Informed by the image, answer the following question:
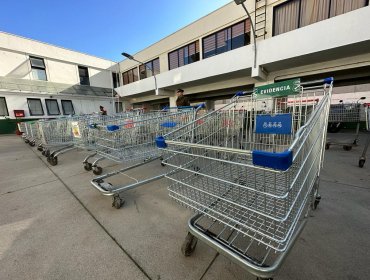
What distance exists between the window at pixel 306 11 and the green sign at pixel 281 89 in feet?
26.7

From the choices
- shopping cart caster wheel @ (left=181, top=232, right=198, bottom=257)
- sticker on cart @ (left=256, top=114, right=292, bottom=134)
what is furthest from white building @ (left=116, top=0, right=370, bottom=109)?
shopping cart caster wheel @ (left=181, top=232, right=198, bottom=257)

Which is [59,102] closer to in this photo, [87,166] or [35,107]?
[35,107]

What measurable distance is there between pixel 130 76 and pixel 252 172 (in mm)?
19532

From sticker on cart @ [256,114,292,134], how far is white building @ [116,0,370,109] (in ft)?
22.1

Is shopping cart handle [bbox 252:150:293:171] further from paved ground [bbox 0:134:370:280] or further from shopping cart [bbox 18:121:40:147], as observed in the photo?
shopping cart [bbox 18:121:40:147]

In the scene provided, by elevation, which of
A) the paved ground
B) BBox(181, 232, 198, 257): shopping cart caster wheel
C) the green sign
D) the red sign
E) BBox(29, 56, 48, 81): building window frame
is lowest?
the paved ground

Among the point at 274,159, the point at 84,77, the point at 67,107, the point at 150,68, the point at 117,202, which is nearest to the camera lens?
the point at 274,159

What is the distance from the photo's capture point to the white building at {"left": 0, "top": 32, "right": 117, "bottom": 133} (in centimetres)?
1303

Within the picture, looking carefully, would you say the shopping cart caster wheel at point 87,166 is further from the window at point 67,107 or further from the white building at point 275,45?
the window at point 67,107

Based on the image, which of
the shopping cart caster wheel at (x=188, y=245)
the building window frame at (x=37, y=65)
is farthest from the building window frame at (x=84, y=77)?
the shopping cart caster wheel at (x=188, y=245)

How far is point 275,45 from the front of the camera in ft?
23.3

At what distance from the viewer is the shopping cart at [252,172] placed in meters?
0.84

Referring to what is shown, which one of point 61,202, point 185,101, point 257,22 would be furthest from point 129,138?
point 257,22

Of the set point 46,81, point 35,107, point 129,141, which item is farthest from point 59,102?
point 129,141
